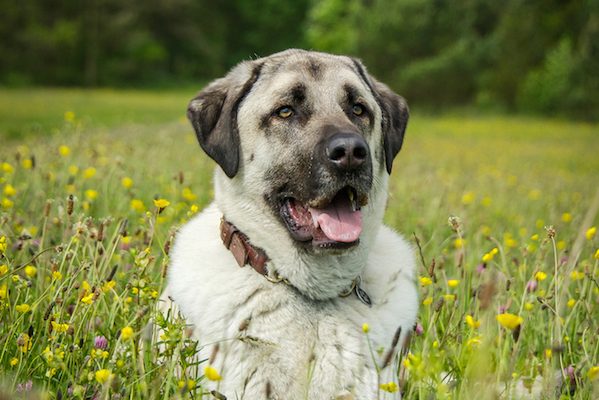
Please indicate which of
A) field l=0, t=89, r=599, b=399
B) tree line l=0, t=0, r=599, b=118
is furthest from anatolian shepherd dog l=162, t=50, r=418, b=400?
tree line l=0, t=0, r=599, b=118

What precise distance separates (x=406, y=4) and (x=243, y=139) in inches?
1082

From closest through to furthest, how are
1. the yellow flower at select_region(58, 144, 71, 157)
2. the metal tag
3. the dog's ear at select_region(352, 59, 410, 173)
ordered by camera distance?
the metal tag < the dog's ear at select_region(352, 59, 410, 173) < the yellow flower at select_region(58, 144, 71, 157)

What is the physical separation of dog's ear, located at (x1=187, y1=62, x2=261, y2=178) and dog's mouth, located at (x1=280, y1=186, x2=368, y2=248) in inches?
14.6

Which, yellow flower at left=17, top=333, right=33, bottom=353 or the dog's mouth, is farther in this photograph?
the dog's mouth

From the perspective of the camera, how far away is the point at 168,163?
8250 mm

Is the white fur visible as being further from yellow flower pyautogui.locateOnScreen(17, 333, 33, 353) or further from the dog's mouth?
yellow flower pyautogui.locateOnScreen(17, 333, 33, 353)

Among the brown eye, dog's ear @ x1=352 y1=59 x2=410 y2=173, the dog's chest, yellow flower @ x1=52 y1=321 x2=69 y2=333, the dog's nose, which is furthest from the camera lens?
dog's ear @ x1=352 y1=59 x2=410 y2=173

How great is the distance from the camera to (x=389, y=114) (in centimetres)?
389

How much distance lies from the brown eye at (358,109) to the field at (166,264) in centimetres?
81

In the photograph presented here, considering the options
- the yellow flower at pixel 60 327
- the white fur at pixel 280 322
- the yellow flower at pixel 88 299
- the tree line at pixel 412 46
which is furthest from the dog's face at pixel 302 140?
the tree line at pixel 412 46

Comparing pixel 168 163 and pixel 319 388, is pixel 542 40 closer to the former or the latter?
pixel 168 163

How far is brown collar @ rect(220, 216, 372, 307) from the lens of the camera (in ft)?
10.6

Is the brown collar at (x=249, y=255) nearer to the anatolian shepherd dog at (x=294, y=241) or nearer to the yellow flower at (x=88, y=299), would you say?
the anatolian shepherd dog at (x=294, y=241)

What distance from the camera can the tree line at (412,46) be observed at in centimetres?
2662
